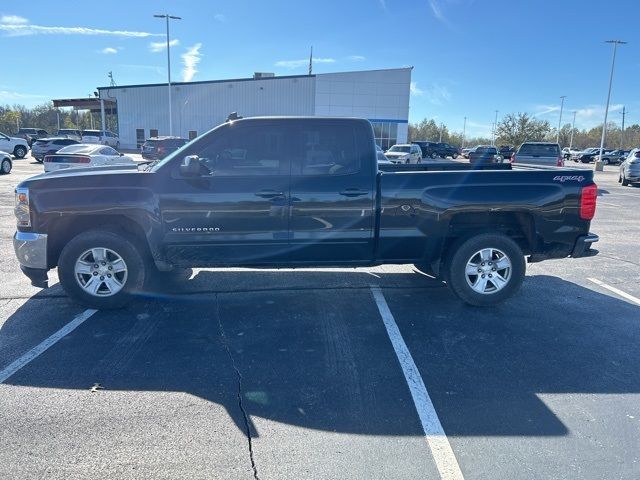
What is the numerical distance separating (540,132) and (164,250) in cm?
7190

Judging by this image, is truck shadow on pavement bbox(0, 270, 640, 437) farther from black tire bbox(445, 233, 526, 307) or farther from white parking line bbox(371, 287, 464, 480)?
black tire bbox(445, 233, 526, 307)

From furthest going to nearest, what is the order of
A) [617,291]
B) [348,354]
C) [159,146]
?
[159,146], [617,291], [348,354]

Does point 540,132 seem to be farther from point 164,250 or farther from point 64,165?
point 164,250

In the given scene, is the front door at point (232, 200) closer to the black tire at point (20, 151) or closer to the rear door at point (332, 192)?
the rear door at point (332, 192)

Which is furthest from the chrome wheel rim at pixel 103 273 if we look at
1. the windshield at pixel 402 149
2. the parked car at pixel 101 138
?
the parked car at pixel 101 138

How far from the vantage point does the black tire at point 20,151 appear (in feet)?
100

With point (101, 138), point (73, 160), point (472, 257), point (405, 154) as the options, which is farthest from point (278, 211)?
point (101, 138)

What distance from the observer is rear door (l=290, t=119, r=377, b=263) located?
4.96 m

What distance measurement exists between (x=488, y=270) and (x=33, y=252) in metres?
4.81

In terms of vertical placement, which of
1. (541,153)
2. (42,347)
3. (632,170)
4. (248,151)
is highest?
(541,153)

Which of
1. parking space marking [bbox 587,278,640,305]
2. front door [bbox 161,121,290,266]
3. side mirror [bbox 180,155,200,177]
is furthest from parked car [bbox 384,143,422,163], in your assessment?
side mirror [bbox 180,155,200,177]

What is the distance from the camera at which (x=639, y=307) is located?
18.2ft

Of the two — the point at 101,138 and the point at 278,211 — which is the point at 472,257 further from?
the point at 101,138

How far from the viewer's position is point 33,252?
4.89 metres
